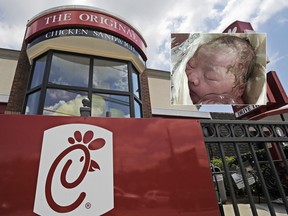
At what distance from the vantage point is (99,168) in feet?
4.10

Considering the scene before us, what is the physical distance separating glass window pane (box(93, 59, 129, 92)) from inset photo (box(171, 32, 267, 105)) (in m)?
1.22

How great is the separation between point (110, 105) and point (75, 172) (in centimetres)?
322

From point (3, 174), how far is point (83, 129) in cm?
50

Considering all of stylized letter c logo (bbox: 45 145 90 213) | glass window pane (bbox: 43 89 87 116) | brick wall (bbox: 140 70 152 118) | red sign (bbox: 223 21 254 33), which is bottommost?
stylized letter c logo (bbox: 45 145 90 213)

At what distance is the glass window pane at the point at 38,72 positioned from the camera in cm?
428

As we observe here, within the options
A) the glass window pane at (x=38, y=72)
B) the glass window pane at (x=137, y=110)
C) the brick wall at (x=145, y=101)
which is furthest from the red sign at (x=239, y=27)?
the glass window pane at (x=38, y=72)

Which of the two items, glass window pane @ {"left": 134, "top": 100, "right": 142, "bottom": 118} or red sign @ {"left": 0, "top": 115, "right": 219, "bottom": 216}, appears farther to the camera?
glass window pane @ {"left": 134, "top": 100, "right": 142, "bottom": 118}

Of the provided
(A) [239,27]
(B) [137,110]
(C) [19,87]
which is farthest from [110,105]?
(A) [239,27]

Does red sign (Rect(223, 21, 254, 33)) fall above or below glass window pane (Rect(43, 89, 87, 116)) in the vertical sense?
above


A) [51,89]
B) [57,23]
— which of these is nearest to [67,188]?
[51,89]

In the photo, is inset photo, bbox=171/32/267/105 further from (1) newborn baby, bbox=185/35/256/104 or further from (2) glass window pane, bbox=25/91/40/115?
(2) glass window pane, bbox=25/91/40/115

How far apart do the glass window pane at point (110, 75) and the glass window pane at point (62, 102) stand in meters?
0.54

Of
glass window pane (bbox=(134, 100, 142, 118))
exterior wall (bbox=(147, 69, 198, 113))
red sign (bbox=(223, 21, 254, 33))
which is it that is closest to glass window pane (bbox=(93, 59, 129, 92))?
glass window pane (bbox=(134, 100, 142, 118))

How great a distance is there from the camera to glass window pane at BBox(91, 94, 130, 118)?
4246 mm
